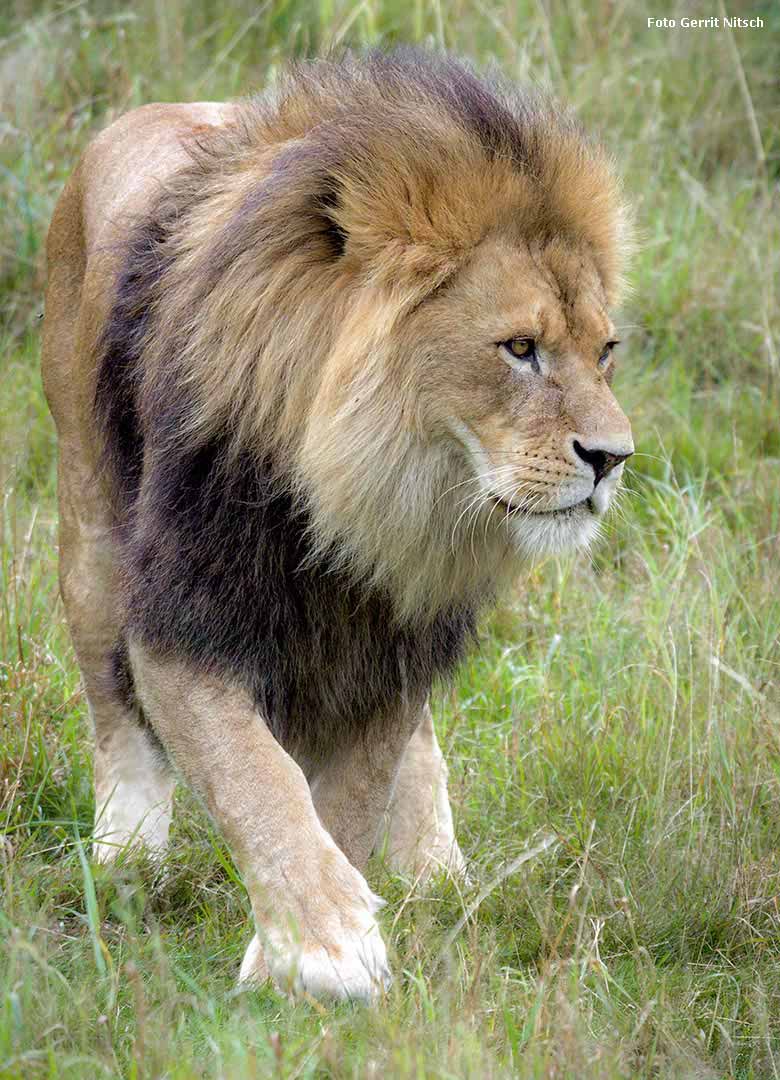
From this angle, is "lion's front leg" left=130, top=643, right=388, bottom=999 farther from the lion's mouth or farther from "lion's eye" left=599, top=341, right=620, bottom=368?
"lion's eye" left=599, top=341, right=620, bottom=368

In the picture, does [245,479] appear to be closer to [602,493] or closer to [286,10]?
[602,493]

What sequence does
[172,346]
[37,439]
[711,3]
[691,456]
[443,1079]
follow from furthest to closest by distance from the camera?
[711,3], [691,456], [37,439], [172,346], [443,1079]

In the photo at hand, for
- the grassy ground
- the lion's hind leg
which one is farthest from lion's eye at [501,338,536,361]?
the lion's hind leg

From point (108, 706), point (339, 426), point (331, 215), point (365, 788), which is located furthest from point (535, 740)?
point (331, 215)

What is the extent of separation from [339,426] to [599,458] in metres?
0.44

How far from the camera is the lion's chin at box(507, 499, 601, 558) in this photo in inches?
113

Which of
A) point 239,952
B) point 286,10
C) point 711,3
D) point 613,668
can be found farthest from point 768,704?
point 711,3

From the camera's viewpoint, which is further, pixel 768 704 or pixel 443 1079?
pixel 768 704

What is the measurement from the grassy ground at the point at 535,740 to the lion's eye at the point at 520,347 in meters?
0.88

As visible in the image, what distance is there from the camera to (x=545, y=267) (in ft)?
9.48

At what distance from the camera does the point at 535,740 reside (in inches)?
153

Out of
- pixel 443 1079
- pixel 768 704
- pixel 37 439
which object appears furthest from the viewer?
pixel 37 439

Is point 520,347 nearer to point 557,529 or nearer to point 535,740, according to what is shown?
point 557,529

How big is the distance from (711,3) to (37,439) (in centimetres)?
437
